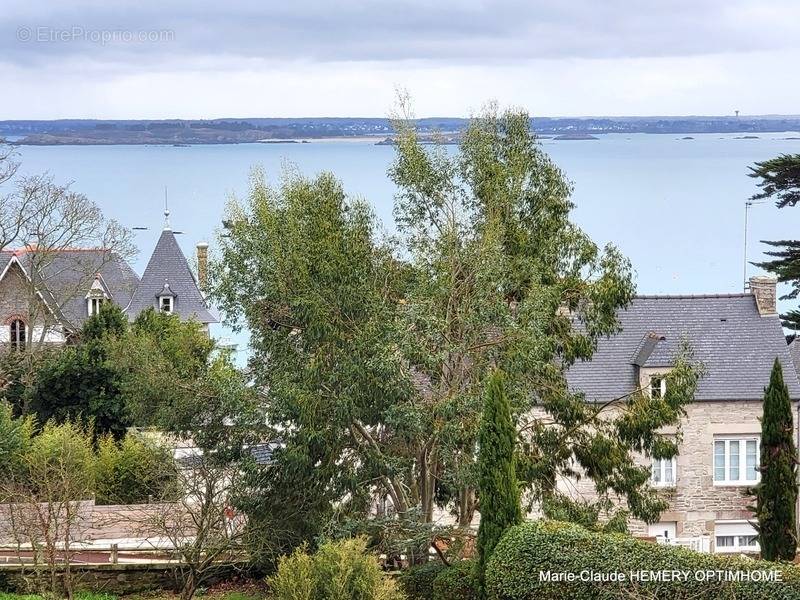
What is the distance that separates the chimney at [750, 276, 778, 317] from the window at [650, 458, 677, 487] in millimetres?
5002

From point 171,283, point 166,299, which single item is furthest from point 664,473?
point 171,283

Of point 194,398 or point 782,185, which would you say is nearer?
point 194,398

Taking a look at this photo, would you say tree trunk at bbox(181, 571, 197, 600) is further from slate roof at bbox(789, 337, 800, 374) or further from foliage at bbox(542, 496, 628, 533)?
slate roof at bbox(789, 337, 800, 374)

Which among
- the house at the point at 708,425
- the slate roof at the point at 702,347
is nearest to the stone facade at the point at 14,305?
the slate roof at the point at 702,347

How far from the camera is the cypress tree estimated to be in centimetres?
1784

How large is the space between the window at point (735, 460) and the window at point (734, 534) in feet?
3.36

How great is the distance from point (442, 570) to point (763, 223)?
112238 millimetres

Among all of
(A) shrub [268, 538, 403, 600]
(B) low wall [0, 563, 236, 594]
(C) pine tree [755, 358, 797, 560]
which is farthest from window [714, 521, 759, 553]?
(A) shrub [268, 538, 403, 600]

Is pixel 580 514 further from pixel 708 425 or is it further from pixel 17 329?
pixel 17 329

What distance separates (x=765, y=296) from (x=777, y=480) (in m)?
11.1

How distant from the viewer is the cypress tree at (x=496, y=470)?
17.8m

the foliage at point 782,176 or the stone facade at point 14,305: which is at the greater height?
the foliage at point 782,176

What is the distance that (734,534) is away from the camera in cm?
2811

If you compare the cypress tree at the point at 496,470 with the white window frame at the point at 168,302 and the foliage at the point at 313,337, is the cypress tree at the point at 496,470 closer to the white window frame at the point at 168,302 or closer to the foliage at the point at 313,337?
the foliage at the point at 313,337
